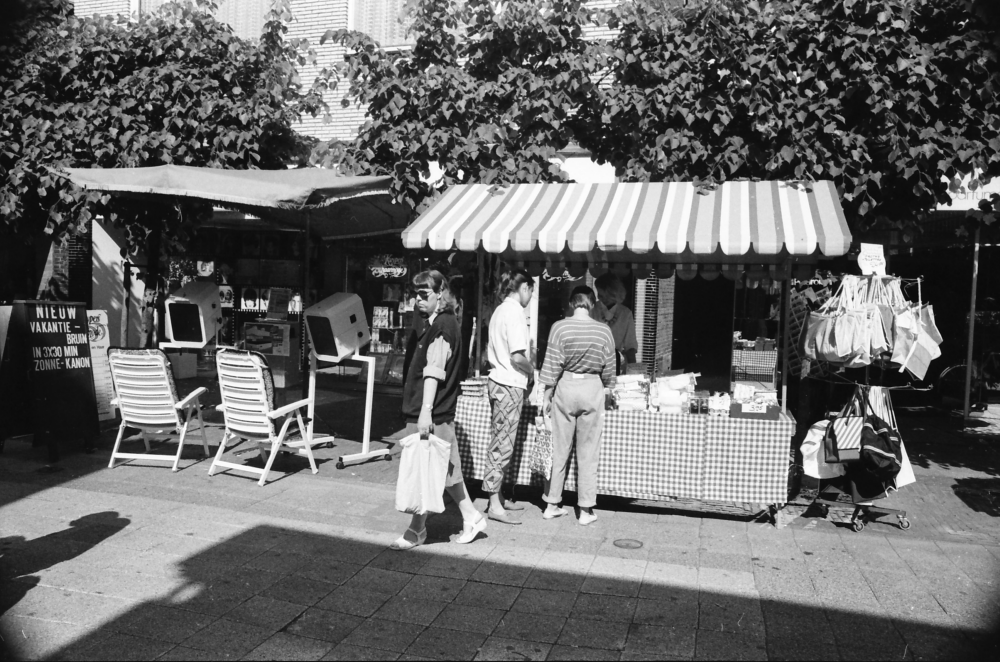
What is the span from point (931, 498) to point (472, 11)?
20.7 feet

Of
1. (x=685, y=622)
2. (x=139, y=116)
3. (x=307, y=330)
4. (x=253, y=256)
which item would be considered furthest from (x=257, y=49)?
(x=685, y=622)

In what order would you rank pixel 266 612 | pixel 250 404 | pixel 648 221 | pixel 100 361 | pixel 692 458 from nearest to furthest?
1. pixel 266 612
2. pixel 692 458
3. pixel 648 221
4. pixel 250 404
5. pixel 100 361

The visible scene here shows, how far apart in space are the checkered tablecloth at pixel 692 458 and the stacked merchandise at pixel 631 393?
11cm

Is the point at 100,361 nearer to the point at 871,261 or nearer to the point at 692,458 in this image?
the point at 692,458

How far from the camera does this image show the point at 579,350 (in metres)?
6.14

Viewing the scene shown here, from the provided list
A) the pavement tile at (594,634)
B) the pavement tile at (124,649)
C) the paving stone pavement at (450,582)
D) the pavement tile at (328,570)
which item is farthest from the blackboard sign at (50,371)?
the pavement tile at (594,634)

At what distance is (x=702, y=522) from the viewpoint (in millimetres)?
6477

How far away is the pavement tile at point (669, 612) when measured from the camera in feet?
14.7

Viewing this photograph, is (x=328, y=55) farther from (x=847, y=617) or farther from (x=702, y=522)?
(x=847, y=617)

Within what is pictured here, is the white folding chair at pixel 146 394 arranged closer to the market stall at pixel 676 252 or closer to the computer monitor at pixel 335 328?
the computer monitor at pixel 335 328

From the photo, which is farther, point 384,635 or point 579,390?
point 579,390

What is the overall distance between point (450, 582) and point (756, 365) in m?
3.68

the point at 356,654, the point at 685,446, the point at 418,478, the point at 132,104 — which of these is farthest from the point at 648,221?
the point at 132,104

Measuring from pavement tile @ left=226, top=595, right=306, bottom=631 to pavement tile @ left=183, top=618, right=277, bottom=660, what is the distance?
51mm
